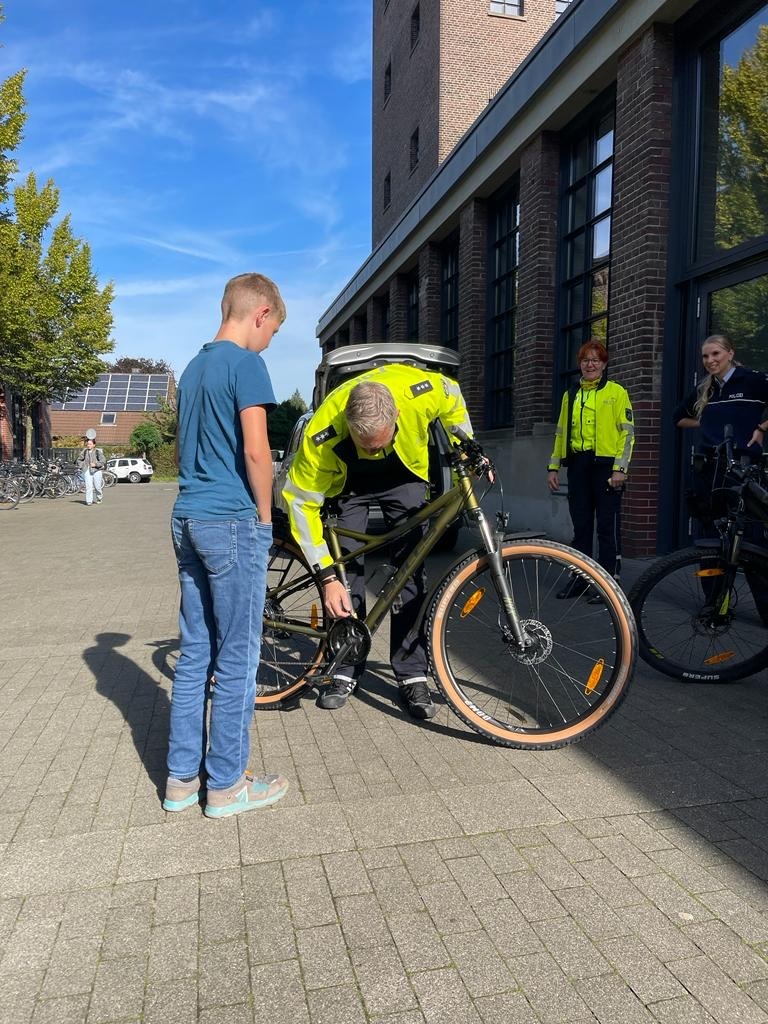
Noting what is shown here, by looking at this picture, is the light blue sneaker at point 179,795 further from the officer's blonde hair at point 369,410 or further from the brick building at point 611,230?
the brick building at point 611,230

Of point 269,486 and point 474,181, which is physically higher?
point 474,181

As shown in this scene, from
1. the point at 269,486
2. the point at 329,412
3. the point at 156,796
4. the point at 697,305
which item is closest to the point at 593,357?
the point at 697,305

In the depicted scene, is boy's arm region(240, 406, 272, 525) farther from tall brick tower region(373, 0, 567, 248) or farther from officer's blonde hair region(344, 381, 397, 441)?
tall brick tower region(373, 0, 567, 248)

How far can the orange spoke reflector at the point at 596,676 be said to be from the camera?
3.31m

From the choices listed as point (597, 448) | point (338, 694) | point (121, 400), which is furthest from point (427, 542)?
point (121, 400)

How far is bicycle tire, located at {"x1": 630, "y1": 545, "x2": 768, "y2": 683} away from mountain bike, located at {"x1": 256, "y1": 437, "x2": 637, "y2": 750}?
1.85 feet

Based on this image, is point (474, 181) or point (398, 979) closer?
point (398, 979)

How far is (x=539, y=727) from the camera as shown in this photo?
3387 millimetres

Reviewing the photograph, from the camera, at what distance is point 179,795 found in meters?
2.86

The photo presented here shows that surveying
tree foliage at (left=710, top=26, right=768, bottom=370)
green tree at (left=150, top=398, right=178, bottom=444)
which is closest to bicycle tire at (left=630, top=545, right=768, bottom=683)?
tree foliage at (left=710, top=26, right=768, bottom=370)

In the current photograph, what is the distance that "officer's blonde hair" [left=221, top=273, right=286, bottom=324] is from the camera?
111 inches

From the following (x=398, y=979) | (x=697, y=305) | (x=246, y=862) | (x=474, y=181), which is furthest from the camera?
(x=474, y=181)

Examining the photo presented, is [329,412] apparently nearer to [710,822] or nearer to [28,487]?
[710,822]

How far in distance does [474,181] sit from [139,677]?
11078mm
